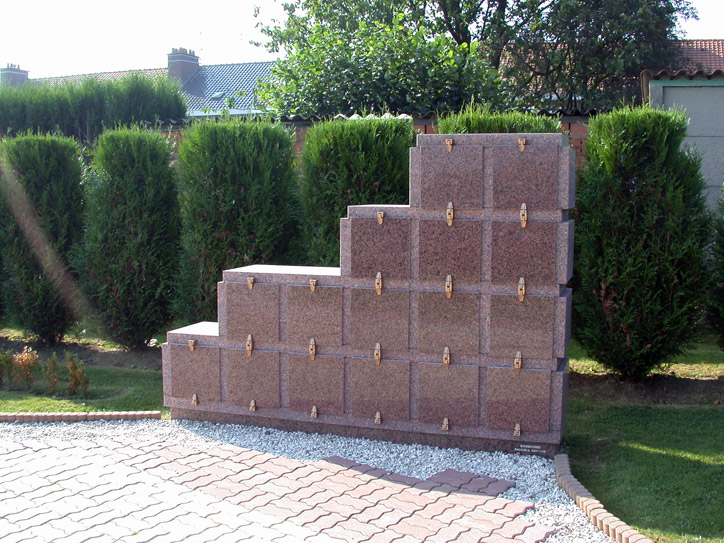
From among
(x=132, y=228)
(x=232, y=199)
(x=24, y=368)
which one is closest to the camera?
(x=24, y=368)

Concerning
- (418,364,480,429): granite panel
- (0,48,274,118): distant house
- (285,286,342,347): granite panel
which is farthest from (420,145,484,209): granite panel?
(0,48,274,118): distant house

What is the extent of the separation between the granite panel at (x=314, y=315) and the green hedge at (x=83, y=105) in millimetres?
11222

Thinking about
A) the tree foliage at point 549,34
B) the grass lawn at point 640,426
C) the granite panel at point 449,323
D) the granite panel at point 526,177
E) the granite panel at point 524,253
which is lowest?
the grass lawn at point 640,426

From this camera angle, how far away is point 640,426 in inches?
235

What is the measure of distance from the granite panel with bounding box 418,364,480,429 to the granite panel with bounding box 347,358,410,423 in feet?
0.44

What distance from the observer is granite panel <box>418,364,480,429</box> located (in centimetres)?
520

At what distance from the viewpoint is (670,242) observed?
641cm

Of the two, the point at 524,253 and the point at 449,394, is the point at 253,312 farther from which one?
the point at 524,253

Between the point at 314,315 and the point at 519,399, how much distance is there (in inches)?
66.5

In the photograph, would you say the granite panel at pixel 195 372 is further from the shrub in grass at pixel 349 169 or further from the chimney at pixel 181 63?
the chimney at pixel 181 63

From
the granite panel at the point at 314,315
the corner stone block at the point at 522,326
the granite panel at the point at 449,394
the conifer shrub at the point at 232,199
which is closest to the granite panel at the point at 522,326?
the corner stone block at the point at 522,326

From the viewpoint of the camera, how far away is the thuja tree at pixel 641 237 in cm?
635

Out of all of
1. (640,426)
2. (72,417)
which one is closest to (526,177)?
(640,426)

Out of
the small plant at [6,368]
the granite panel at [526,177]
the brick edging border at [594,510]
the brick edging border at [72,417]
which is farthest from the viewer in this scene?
the small plant at [6,368]
